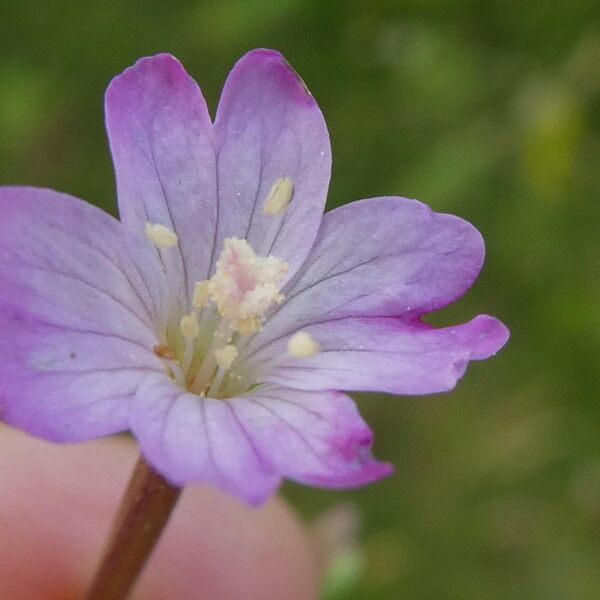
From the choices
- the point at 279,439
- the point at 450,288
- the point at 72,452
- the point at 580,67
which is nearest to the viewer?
the point at 279,439

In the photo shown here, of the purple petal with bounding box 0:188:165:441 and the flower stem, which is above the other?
the purple petal with bounding box 0:188:165:441

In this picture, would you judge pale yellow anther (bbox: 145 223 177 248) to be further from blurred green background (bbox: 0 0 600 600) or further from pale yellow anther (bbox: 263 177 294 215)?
blurred green background (bbox: 0 0 600 600)

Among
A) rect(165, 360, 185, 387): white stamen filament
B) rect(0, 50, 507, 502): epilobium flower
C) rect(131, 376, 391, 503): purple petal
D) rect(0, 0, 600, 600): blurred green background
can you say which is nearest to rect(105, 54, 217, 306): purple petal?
rect(0, 50, 507, 502): epilobium flower

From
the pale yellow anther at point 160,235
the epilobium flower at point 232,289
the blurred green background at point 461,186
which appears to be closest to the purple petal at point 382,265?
the epilobium flower at point 232,289

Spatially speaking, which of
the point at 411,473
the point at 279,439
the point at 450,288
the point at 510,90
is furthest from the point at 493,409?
the point at 279,439

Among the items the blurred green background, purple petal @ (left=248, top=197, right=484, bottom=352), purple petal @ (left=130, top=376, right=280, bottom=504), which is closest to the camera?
purple petal @ (left=130, top=376, right=280, bottom=504)

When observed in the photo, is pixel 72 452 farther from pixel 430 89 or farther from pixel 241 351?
pixel 430 89
